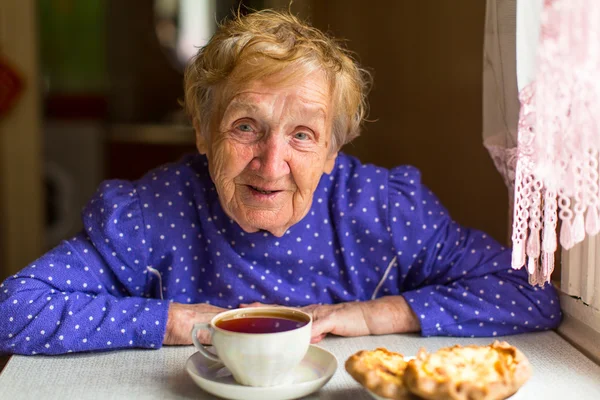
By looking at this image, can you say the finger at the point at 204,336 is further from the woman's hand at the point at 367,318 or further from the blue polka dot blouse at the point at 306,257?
the woman's hand at the point at 367,318

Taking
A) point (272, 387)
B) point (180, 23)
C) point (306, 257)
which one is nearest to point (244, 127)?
point (306, 257)

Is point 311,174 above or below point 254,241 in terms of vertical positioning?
above

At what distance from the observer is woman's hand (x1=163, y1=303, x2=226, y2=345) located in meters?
1.22

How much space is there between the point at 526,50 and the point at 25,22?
2882mm

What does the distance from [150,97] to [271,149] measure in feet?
10.6

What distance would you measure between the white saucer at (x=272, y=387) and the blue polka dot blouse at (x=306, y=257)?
257 mm

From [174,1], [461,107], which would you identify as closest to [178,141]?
[174,1]

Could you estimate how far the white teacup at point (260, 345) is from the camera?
0.90 metres

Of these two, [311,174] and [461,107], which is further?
[461,107]

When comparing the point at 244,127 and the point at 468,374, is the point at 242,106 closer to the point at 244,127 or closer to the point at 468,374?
the point at 244,127

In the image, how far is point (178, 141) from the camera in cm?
415

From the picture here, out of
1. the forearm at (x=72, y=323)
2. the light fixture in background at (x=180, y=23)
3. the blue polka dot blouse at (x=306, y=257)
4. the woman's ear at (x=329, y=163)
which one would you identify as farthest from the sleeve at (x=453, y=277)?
the light fixture in background at (x=180, y=23)

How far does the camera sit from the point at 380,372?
891 mm

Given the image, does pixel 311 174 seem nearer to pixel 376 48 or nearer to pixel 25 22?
pixel 376 48
